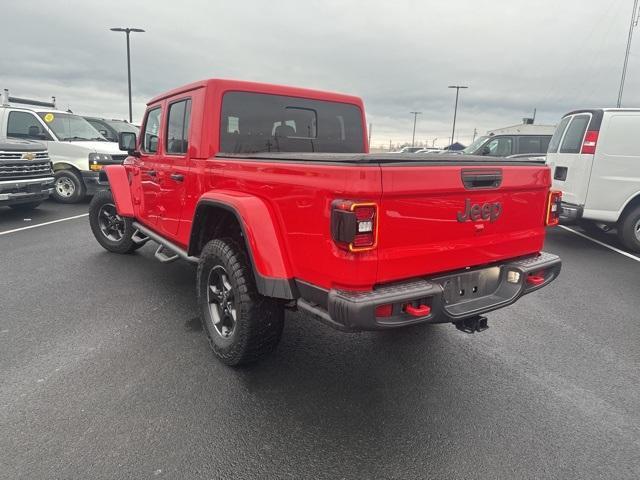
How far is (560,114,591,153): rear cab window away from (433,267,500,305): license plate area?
5186 mm

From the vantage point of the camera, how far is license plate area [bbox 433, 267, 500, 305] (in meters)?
2.63

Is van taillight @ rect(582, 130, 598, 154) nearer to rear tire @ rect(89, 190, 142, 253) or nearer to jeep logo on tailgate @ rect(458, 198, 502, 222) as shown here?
jeep logo on tailgate @ rect(458, 198, 502, 222)

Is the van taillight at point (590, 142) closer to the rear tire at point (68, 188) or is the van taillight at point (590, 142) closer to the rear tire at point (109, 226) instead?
the rear tire at point (109, 226)

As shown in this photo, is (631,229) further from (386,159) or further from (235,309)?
(235,309)

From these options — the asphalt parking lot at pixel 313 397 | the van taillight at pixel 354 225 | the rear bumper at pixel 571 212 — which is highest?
the van taillight at pixel 354 225

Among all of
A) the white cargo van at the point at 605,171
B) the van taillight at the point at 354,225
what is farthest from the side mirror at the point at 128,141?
the white cargo van at the point at 605,171

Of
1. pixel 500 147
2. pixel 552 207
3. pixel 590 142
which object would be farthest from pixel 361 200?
pixel 500 147

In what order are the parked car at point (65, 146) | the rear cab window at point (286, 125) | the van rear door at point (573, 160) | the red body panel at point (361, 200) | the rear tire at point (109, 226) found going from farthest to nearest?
the parked car at point (65, 146)
the van rear door at point (573, 160)
the rear tire at point (109, 226)
the rear cab window at point (286, 125)
the red body panel at point (361, 200)

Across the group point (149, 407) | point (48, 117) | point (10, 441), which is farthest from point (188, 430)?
point (48, 117)

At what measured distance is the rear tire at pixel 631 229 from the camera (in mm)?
6863

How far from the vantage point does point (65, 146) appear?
9805mm

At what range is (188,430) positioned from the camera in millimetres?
2459

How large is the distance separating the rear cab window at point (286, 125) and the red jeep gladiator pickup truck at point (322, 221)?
11 mm

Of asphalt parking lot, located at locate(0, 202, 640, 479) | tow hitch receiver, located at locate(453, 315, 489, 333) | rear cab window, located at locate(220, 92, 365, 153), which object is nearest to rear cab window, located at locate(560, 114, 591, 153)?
asphalt parking lot, located at locate(0, 202, 640, 479)
